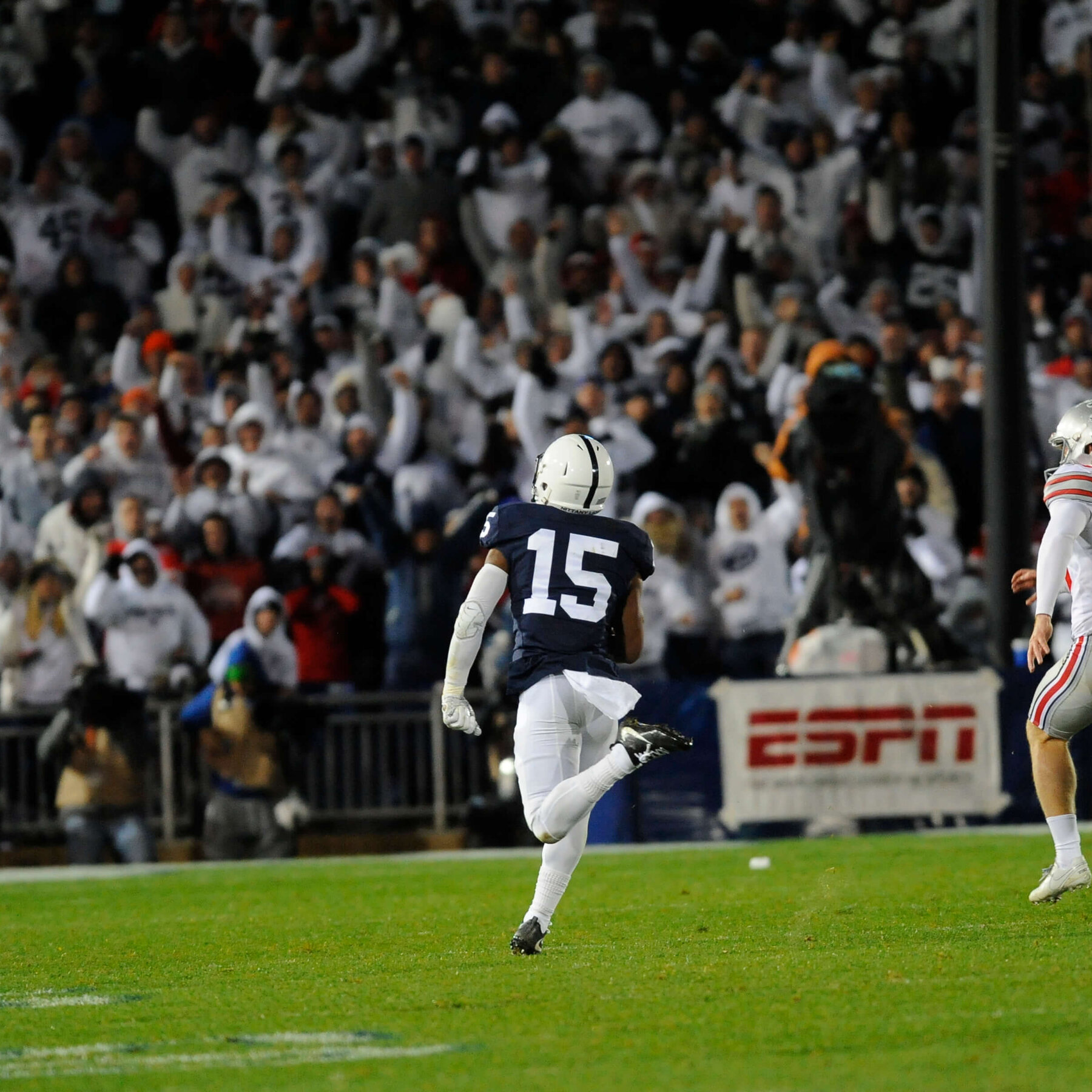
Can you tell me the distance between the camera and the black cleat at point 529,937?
7586 millimetres

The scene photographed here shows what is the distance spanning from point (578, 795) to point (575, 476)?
117 cm

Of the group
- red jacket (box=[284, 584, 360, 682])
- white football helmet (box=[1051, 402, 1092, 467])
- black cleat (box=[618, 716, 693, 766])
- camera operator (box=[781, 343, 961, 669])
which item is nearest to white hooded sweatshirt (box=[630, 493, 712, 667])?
camera operator (box=[781, 343, 961, 669])

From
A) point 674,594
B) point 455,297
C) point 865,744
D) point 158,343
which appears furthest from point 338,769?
point 455,297

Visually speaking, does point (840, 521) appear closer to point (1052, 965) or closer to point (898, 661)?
point (898, 661)

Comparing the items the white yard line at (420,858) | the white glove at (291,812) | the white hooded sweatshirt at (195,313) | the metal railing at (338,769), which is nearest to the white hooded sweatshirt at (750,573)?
the white yard line at (420,858)

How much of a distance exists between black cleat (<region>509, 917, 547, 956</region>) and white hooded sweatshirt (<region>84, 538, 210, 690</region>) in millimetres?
7389

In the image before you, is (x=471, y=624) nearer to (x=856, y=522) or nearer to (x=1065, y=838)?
(x=1065, y=838)

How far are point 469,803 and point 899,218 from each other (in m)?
7.36

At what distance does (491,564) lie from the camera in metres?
7.69

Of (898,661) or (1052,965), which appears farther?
(898,661)

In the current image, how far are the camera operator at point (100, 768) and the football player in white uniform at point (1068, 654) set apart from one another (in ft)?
23.0

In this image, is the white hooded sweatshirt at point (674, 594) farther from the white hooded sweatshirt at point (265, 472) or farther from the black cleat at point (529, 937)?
the black cleat at point (529, 937)

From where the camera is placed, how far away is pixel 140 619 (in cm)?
1456

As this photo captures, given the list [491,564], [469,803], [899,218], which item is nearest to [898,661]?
[469,803]
